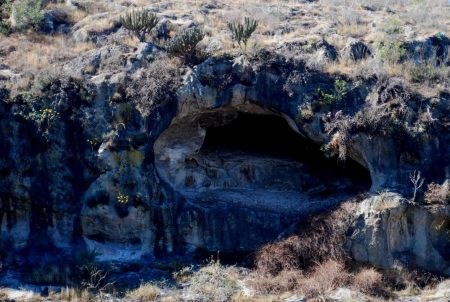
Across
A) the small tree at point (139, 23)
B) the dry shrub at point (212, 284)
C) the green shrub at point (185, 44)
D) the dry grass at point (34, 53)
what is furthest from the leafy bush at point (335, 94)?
the dry grass at point (34, 53)

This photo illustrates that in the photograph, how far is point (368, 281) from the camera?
13.4 meters

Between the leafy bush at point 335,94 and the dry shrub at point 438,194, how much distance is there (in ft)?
10.8

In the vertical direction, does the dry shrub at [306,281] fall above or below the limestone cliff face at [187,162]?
below

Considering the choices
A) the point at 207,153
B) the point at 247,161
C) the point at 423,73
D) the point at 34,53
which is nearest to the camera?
the point at 423,73

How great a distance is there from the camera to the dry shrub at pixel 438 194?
46.0 ft

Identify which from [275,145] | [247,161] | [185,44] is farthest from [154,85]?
[275,145]


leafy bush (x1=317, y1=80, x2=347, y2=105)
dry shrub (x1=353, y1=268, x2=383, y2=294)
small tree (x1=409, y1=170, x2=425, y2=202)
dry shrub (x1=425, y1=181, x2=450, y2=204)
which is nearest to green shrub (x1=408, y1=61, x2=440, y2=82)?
leafy bush (x1=317, y1=80, x2=347, y2=105)

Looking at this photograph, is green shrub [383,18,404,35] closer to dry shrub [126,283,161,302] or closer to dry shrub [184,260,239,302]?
dry shrub [184,260,239,302]

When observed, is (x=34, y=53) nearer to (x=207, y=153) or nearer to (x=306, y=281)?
(x=207, y=153)

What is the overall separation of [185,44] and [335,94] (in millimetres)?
4404

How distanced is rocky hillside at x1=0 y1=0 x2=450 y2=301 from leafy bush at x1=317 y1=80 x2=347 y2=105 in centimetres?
4

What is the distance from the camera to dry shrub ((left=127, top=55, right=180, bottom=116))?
→ 1496cm

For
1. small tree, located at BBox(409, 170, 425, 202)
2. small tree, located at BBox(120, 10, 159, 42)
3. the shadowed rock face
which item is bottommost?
the shadowed rock face

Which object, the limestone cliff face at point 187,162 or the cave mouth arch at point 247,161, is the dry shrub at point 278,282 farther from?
the cave mouth arch at point 247,161
